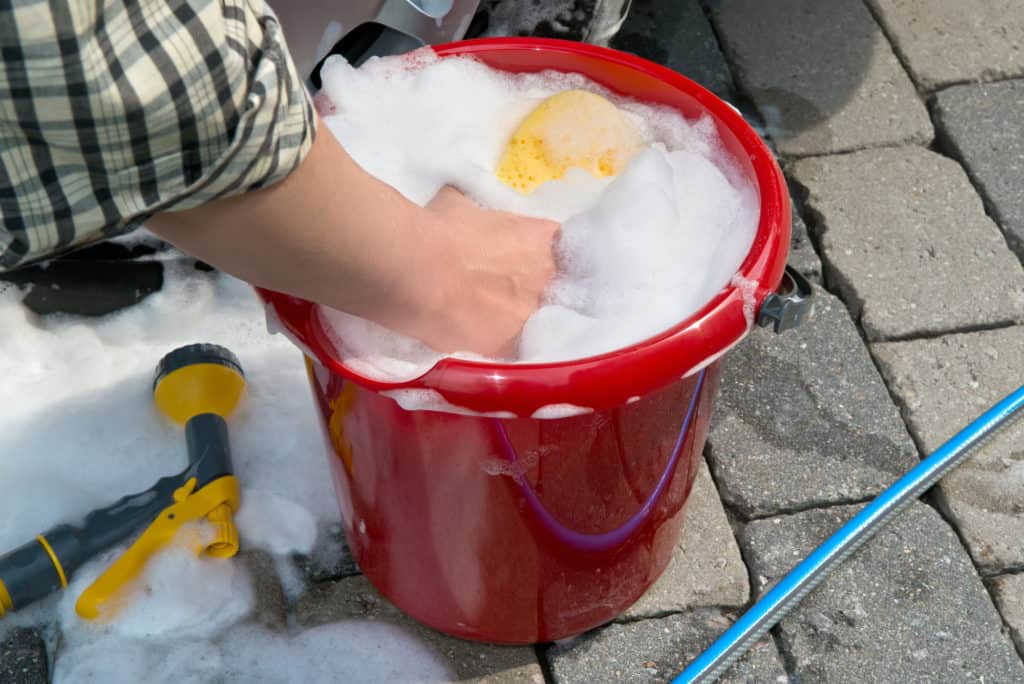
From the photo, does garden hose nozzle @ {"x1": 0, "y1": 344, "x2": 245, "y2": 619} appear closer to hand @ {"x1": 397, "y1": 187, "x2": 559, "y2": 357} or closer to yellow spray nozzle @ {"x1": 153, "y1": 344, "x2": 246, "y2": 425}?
yellow spray nozzle @ {"x1": 153, "y1": 344, "x2": 246, "y2": 425}

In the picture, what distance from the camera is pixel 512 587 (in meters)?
1.27

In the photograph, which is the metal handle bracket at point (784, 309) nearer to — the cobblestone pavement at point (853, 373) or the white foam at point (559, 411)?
the white foam at point (559, 411)

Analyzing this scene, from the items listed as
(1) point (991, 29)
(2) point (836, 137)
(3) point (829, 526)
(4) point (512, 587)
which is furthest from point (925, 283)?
(4) point (512, 587)

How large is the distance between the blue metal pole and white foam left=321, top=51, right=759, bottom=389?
48 centimetres

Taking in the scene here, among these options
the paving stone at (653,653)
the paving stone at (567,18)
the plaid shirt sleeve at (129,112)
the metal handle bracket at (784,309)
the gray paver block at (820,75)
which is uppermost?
the plaid shirt sleeve at (129,112)

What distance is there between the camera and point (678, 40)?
2111 mm

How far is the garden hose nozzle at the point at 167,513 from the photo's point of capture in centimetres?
138

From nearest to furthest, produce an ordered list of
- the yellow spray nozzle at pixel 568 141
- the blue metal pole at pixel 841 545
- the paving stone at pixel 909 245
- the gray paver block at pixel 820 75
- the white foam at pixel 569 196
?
the white foam at pixel 569 196, the yellow spray nozzle at pixel 568 141, the blue metal pole at pixel 841 545, the paving stone at pixel 909 245, the gray paver block at pixel 820 75

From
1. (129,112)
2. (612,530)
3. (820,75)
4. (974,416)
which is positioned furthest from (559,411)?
(820,75)

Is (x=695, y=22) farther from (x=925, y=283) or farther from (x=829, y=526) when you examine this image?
(x=829, y=526)

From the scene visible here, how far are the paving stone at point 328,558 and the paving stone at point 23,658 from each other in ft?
1.08

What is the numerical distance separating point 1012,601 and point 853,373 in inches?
15.4

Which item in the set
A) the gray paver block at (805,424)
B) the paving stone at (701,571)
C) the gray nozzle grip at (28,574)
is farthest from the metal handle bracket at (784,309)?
the gray nozzle grip at (28,574)

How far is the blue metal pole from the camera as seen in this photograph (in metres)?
1.33
